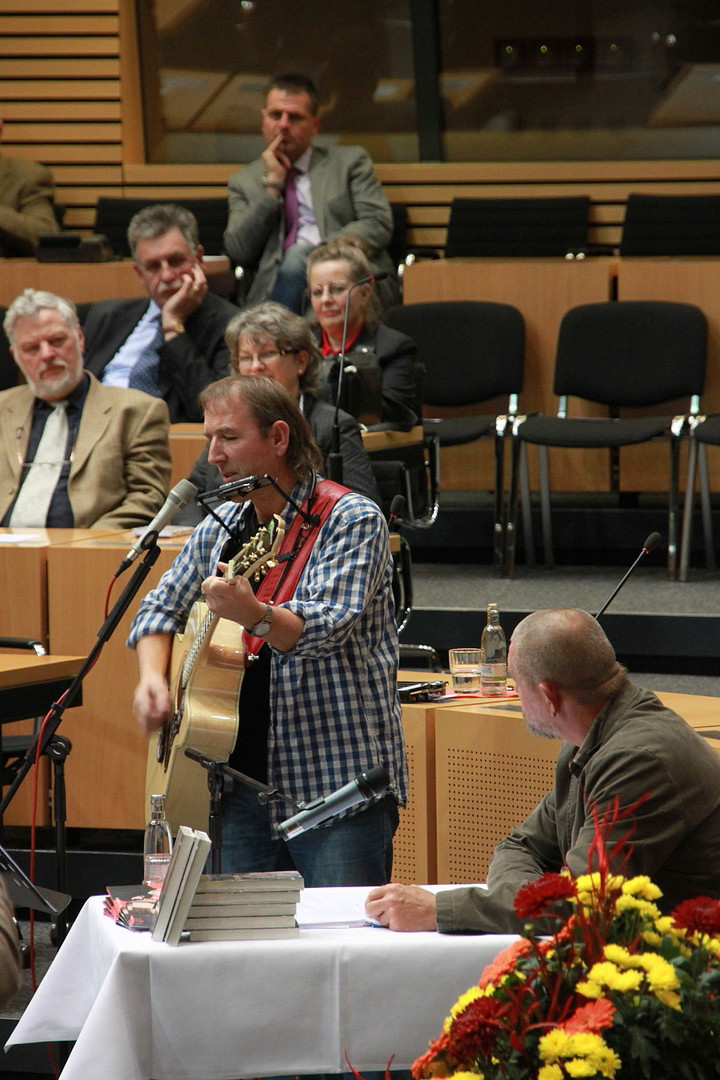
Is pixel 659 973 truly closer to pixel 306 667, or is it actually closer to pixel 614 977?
pixel 614 977

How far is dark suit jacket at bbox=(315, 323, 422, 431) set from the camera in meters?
5.57

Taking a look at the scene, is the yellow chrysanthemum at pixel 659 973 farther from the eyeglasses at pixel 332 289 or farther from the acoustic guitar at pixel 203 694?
the eyeglasses at pixel 332 289

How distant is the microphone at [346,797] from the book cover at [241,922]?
0.60 feet

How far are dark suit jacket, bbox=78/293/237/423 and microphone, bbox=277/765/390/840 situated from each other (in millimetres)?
3080

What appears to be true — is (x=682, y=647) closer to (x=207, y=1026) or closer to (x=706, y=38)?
(x=207, y=1026)

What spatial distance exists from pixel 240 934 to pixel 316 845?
466 millimetres

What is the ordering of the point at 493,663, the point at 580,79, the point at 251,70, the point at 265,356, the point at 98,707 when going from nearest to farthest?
the point at 493,663, the point at 265,356, the point at 98,707, the point at 580,79, the point at 251,70

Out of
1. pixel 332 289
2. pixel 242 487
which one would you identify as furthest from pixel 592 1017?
pixel 332 289

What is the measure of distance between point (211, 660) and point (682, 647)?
270cm

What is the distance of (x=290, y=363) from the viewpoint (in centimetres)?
401

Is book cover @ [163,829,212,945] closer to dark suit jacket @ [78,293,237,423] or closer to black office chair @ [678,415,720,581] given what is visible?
dark suit jacket @ [78,293,237,423]

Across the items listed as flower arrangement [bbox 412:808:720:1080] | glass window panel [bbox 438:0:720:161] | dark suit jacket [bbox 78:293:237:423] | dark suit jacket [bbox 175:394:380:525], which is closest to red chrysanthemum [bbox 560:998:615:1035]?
flower arrangement [bbox 412:808:720:1080]

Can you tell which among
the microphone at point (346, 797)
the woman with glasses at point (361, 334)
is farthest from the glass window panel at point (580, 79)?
the microphone at point (346, 797)

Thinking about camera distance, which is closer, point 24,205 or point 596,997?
point 596,997
